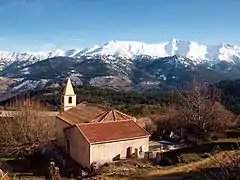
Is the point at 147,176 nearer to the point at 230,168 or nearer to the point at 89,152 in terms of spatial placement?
the point at 89,152

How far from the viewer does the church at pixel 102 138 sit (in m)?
36.1

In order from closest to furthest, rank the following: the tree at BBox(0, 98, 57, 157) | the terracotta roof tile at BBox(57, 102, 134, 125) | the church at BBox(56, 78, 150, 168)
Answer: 1. the church at BBox(56, 78, 150, 168)
2. the tree at BBox(0, 98, 57, 157)
3. the terracotta roof tile at BBox(57, 102, 134, 125)

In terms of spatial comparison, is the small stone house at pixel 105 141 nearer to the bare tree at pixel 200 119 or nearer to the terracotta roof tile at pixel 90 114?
the terracotta roof tile at pixel 90 114

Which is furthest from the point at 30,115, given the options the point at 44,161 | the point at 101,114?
the point at 101,114

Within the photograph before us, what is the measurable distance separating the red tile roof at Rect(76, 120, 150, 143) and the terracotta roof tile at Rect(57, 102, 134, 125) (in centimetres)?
171

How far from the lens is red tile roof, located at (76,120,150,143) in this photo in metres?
36.6

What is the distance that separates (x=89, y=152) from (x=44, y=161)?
7242 millimetres

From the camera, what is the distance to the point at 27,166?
38094 mm

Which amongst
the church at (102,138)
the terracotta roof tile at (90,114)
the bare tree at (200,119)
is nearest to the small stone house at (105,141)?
the church at (102,138)

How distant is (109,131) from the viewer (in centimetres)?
3797

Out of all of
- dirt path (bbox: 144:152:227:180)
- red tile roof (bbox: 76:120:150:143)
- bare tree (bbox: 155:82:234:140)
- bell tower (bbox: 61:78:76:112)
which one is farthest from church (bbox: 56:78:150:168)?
bare tree (bbox: 155:82:234:140)

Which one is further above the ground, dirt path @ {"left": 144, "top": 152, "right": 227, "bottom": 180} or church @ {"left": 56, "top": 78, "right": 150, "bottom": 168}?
church @ {"left": 56, "top": 78, "right": 150, "bottom": 168}

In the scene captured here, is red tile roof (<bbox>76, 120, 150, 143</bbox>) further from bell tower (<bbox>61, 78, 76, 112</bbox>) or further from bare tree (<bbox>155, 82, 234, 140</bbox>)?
bell tower (<bbox>61, 78, 76, 112</bbox>)

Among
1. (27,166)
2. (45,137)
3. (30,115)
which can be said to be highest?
(30,115)
